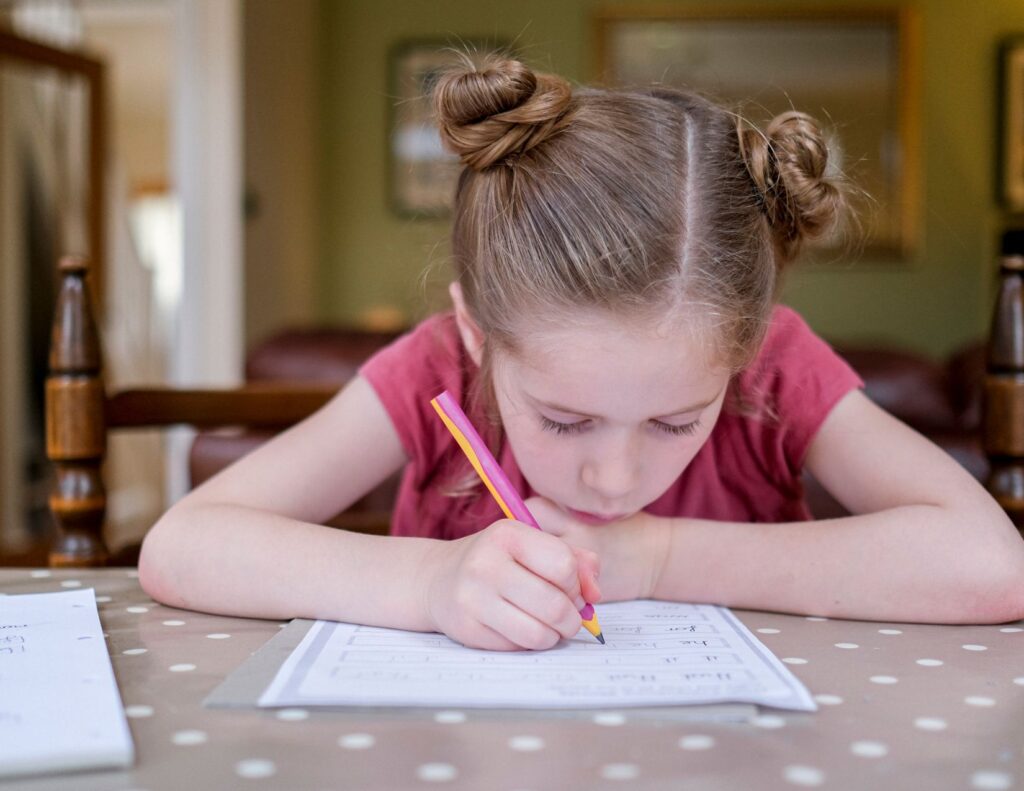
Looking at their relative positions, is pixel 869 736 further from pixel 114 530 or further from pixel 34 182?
pixel 114 530

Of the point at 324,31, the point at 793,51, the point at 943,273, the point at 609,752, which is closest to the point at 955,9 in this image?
the point at 793,51

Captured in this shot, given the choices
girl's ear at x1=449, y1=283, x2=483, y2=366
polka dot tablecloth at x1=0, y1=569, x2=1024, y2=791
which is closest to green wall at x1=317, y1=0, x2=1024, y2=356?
girl's ear at x1=449, y1=283, x2=483, y2=366

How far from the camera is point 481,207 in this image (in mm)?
776

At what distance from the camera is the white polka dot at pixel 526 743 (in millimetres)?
442

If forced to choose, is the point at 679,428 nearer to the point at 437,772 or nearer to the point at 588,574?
the point at 588,574

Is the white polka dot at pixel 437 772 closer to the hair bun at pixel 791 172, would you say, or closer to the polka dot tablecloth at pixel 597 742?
the polka dot tablecloth at pixel 597 742

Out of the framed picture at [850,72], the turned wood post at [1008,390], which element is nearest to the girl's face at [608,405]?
the turned wood post at [1008,390]

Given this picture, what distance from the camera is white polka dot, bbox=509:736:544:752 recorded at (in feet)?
1.45

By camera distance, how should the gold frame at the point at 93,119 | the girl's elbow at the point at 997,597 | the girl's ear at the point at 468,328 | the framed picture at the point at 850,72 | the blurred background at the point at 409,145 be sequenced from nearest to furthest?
the girl's elbow at the point at 997,597, the girl's ear at the point at 468,328, the gold frame at the point at 93,119, the blurred background at the point at 409,145, the framed picture at the point at 850,72

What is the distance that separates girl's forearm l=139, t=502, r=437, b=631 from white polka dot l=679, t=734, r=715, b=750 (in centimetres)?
23

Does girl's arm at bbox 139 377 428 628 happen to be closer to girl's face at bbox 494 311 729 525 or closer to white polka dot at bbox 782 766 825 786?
girl's face at bbox 494 311 729 525

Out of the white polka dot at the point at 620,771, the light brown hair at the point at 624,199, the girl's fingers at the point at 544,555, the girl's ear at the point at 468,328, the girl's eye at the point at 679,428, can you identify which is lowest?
the white polka dot at the point at 620,771

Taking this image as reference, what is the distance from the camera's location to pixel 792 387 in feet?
3.00

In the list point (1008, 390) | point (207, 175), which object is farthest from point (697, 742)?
point (207, 175)
